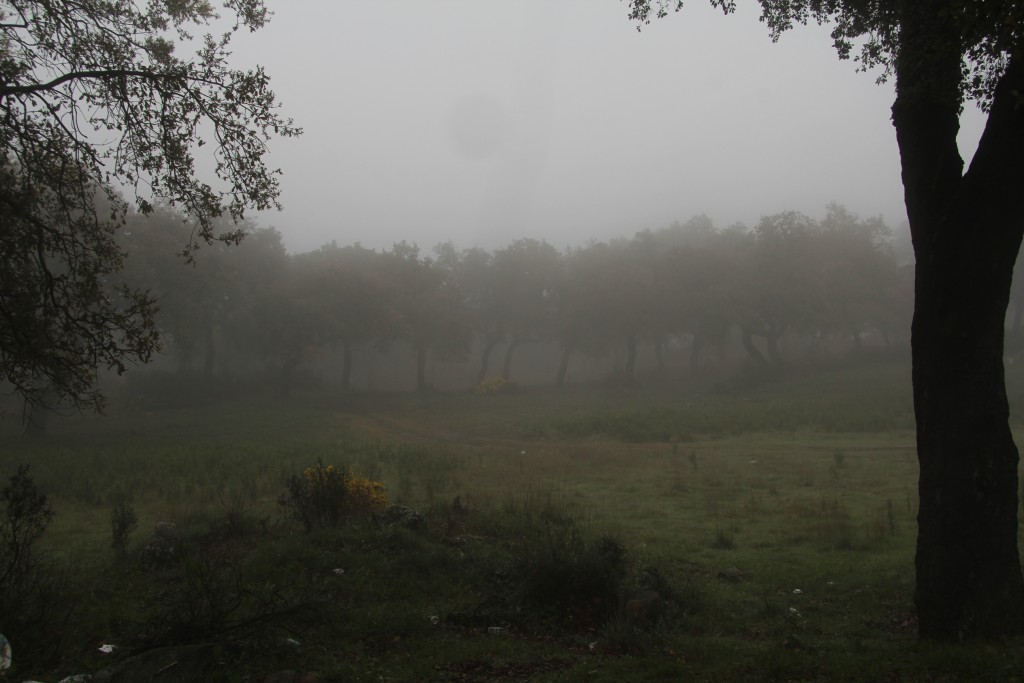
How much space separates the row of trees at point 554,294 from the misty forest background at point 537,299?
0.41 ft

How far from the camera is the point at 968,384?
634 centimetres

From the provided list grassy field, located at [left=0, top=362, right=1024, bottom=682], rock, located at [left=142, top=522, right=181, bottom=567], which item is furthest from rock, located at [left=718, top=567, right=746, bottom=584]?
rock, located at [left=142, top=522, right=181, bottom=567]

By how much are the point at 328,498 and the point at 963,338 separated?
811 cm

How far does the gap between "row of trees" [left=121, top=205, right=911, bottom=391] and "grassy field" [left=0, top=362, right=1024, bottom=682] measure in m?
27.4

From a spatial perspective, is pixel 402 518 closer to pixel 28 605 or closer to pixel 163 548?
pixel 163 548

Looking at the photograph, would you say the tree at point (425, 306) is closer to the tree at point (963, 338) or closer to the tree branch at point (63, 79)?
the tree branch at point (63, 79)

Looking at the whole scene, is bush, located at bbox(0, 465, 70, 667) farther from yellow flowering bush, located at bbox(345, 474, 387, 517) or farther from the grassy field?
yellow flowering bush, located at bbox(345, 474, 387, 517)

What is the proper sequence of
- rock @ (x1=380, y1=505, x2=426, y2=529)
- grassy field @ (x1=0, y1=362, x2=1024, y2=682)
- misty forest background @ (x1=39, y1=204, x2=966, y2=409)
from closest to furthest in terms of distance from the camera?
grassy field @ (x1=0, y1=362, x2=1024, y2=682), rock @ (x1=380, y1=505, x2=426, y2=529), misty forest background @ (x1=39, y1=204, x2=966, y2=409)

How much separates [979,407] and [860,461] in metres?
15.0

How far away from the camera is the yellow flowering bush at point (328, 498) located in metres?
10.1

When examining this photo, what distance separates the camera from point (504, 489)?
52.9 ft

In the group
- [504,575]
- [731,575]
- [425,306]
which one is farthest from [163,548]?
[425,306]

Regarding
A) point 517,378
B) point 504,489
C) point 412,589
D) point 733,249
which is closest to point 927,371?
point 412,589

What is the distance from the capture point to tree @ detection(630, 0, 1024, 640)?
6.05 meters
